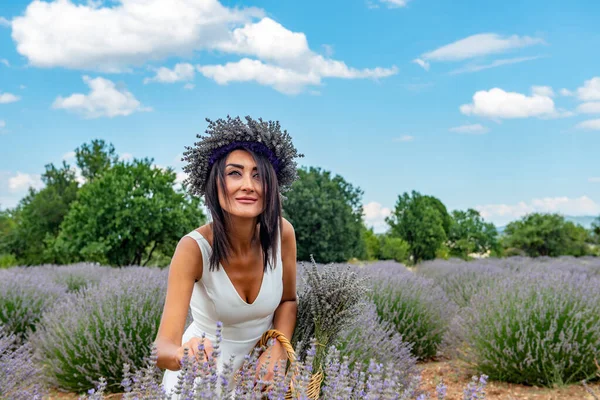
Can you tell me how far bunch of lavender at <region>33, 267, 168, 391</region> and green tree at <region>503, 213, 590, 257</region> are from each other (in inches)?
926

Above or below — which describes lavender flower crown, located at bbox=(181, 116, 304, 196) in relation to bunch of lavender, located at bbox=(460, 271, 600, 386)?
above

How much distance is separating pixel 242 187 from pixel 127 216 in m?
11.3

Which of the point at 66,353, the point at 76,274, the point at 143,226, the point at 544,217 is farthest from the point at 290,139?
the point at 544,217

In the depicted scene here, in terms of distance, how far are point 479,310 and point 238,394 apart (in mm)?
3972

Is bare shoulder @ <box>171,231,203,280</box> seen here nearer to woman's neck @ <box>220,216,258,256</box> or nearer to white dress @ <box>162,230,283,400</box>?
white dress @ <box>162,230,283,400</box>

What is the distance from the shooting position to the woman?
2.21 meters

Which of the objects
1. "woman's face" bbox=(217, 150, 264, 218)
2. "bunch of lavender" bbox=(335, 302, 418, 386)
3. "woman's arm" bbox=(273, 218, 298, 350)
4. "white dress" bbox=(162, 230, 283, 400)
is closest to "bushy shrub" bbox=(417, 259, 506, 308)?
"bunch of lavender" bbox=(335, 302, 418, 386)

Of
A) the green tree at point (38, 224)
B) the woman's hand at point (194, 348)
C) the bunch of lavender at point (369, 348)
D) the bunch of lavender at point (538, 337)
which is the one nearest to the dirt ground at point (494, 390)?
the bunch of lavender at point (538, 337)

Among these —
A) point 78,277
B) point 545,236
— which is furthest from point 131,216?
point 545,236

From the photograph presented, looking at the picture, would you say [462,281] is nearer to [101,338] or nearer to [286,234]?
[101,338]

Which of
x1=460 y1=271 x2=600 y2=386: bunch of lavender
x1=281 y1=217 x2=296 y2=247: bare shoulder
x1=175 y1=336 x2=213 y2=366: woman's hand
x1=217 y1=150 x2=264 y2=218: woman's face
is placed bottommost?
x1=460 y1=271 x2=600 y2=386: bunch of lavender

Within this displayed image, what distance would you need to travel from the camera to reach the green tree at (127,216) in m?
12.9

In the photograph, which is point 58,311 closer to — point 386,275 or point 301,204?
point 386,275

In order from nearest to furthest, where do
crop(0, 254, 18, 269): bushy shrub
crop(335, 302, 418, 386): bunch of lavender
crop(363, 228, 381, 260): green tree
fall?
1. crop(335, 302, 418, 386): bunch of lavender
2. crop(0, 254, 18, 269): bushy shrub
3. crop(363, 228, 381, 260): green tree
